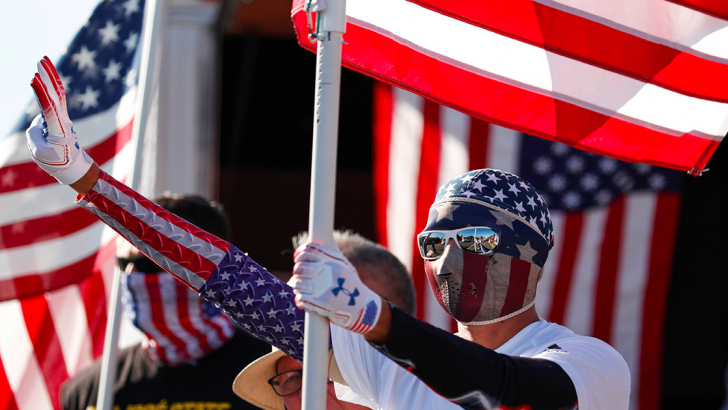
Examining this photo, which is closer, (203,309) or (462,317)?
(462,317)

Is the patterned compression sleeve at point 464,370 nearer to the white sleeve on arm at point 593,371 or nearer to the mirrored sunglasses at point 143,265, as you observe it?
the white sleeve on arm at point 593,371

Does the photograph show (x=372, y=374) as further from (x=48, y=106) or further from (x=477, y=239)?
Answer: (x=48, y=106)

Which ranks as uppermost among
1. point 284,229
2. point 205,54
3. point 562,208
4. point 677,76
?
point 205,54

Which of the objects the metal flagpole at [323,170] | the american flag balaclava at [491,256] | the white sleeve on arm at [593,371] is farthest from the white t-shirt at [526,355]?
the metal flagpole at [323,170]

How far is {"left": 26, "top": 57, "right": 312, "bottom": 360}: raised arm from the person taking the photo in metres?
1.76

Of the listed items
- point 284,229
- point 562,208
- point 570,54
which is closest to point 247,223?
point 284,229

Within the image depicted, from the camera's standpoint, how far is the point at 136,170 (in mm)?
2975

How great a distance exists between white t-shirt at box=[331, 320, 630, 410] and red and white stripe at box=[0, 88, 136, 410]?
2.15 m

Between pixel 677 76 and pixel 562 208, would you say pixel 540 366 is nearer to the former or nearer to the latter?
pixel 677 76

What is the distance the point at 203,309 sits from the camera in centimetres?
308

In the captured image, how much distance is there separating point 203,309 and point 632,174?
3.66 meters

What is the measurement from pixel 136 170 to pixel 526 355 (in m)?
1.83

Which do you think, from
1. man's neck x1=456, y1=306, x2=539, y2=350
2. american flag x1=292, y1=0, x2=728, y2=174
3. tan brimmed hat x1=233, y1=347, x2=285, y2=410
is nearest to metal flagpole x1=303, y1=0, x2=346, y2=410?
man's neck x1=456, y1=306, x2=539, y2=350

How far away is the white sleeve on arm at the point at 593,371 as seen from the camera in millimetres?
1528
